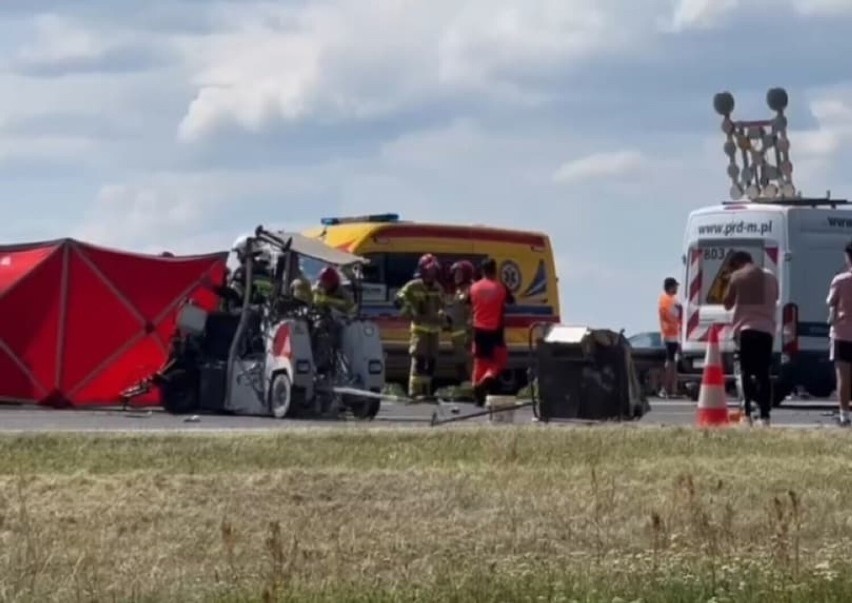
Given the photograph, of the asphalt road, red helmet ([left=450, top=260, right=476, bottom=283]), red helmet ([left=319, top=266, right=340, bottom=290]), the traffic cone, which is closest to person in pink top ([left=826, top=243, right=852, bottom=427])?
the asphalt road

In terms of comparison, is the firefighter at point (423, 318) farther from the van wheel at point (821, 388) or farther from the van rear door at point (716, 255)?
the van wheel at point (821, 388)

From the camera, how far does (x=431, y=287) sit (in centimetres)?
2638

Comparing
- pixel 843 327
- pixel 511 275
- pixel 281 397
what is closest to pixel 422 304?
pixel 281 397

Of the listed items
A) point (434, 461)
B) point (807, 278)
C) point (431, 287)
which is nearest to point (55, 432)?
point (434, 461)

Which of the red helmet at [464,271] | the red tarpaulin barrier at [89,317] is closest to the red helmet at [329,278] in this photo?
the red tarpaulin barrier at [89,317]

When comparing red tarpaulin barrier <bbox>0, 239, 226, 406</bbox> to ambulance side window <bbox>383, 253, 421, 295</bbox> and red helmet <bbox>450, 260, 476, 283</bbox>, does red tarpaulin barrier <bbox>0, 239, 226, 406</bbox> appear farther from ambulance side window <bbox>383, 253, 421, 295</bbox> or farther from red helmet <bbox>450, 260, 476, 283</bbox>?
ambulance side window <bbox>383, 253, 421, 295</bbox>

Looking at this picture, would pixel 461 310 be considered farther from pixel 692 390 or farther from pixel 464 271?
pixel 692 390

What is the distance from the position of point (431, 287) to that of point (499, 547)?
14.4m

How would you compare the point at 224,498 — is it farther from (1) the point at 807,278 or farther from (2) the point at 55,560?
(1) the point at 807,278

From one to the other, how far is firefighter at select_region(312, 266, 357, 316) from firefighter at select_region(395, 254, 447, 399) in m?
2.82

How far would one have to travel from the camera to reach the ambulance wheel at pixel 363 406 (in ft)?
73.3

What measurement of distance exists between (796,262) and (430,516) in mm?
15136

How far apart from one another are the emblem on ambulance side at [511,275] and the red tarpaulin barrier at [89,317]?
20.6ft

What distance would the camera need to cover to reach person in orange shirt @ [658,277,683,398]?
31.4 m
